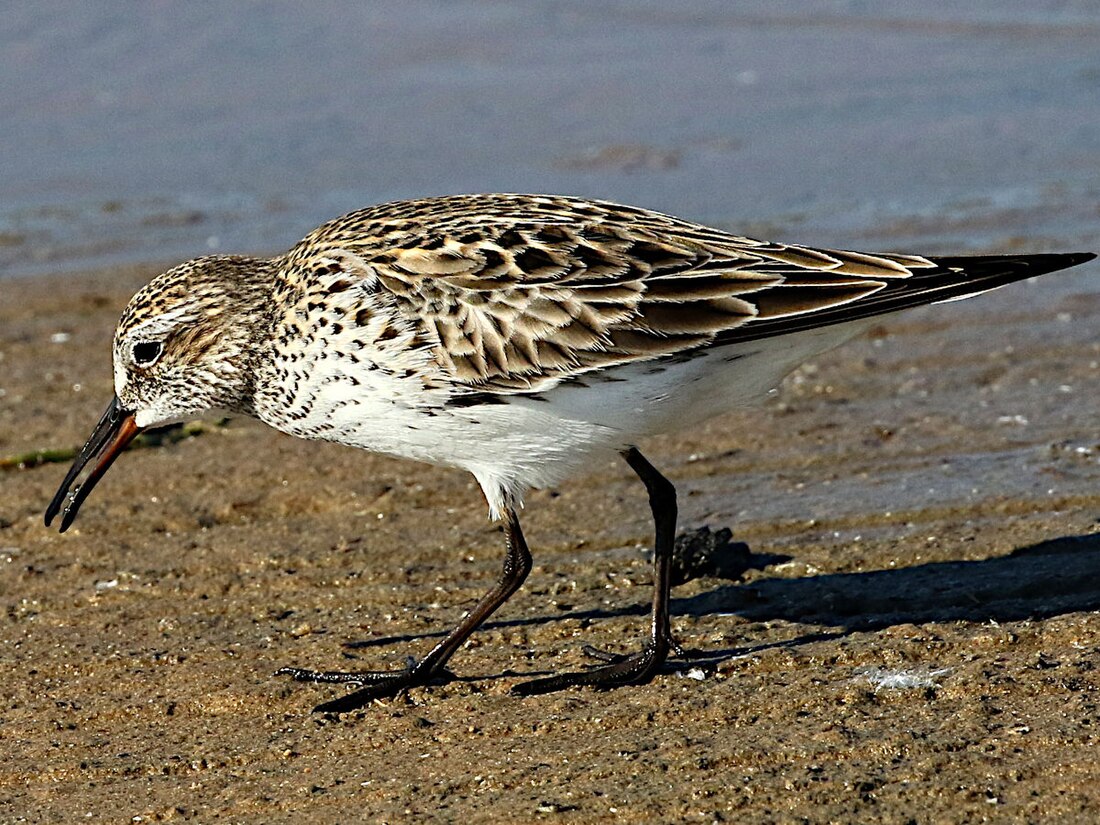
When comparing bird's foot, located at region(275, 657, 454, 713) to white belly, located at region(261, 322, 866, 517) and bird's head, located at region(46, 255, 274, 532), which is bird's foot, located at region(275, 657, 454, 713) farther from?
bird's head, located at region(46, 255, 274, 532)

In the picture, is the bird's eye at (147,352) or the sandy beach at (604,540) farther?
the bird's eye at (147,352)

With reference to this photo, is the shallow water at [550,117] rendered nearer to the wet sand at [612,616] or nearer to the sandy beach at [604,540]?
the sandy beach at [604,540]

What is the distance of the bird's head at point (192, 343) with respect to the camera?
6215mm

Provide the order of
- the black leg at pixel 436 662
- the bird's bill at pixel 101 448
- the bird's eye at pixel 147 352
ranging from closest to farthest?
the black leg at pixel 436 662
the bird's eye at pixel 147 352
the bird's bill at pixel 101 448

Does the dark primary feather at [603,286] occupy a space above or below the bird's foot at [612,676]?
above

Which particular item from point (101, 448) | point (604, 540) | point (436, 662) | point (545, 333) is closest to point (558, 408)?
point (545, 333)

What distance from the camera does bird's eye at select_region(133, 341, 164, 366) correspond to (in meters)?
6.36

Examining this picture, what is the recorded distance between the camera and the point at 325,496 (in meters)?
7.62

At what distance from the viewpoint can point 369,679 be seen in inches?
229

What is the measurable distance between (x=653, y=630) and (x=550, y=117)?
384 inches

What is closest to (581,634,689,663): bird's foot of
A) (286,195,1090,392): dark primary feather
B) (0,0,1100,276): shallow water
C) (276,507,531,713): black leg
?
(276,507,531,713): black leg

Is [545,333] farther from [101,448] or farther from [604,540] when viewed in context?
[101,448]

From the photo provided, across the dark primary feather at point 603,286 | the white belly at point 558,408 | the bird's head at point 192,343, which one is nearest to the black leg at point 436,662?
the white belly at point 558,408

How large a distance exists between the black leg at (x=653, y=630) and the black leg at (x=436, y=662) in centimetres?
34
